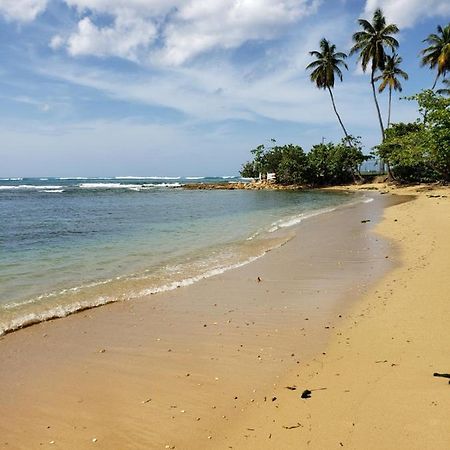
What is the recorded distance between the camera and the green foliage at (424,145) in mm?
32500

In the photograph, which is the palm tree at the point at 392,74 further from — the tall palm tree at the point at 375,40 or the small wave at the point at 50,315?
the small wave at the point at 50,315

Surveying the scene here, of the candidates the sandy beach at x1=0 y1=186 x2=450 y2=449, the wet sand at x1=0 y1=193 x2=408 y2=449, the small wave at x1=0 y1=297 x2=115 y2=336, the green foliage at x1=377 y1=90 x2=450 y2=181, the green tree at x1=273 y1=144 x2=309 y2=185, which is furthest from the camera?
the green tree at x1=273 y1=144 x2=309 y2=185

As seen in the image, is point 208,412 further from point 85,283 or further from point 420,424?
point 85,283

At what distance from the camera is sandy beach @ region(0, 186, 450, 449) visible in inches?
144

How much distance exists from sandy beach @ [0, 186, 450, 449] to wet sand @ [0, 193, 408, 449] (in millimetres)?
18

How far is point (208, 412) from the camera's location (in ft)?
13.3

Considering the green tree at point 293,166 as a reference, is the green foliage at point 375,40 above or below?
above

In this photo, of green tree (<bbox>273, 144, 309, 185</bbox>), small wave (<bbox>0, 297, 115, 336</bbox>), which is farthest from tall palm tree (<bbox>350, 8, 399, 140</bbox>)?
small wave (<bbox>0, 297, 115, 336</bbox>)

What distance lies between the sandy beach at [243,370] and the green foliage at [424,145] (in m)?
27.9

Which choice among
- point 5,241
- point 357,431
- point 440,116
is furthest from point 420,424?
point 440,116

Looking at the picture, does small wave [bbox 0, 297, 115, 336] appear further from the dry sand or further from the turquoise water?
the dry sand

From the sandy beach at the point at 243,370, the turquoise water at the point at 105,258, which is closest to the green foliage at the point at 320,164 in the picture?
the turquoise water at the point at 105,258

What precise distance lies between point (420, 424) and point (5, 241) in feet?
53.6

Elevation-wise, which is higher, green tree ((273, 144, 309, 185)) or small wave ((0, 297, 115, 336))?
green tree ((273, 144, 309, 185))
